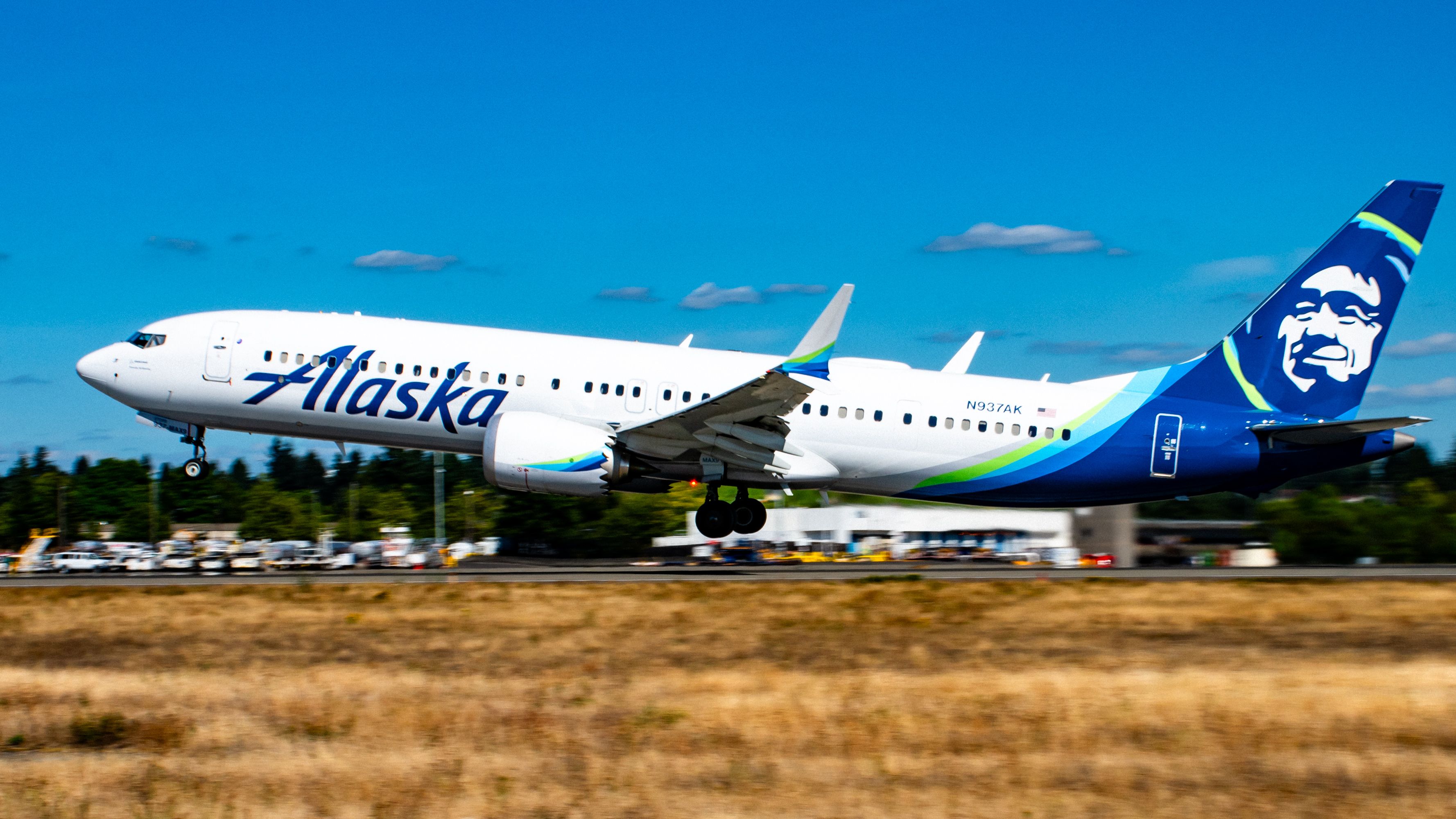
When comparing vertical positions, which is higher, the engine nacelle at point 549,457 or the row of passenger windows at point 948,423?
the row of passenger windows at point 948,423

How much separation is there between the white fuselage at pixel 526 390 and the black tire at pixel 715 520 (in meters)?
2.29

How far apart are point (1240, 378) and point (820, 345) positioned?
10.8 metres

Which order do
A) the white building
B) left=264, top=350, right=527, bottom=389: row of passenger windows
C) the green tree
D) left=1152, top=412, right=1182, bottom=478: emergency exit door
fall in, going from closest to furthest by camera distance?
left=264, top=350, right=527, bottom=389: row of passenger windows < left=1152, top=412, right=1182, bottom=478: emergency exit door < the white building < the green tree

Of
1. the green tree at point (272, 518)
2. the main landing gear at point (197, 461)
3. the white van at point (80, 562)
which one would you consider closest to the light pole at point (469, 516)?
the green tree at point (272, 518)

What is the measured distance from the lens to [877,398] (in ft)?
93.8

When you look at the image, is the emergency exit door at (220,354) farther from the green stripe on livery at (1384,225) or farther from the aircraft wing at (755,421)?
the green stripe on livery at (1384,225)

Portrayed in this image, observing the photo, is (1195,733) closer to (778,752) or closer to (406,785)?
(778,752)

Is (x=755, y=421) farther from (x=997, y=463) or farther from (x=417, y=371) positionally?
(x=417, y=371)

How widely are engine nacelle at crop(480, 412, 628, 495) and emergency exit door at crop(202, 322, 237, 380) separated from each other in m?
6.66

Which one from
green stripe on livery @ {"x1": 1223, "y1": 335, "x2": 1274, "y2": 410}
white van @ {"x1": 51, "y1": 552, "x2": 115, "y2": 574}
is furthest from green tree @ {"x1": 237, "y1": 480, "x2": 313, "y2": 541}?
green stripe on livery @ {"x1": 1223, "y1": 335, "x2": 1274, "y2": 410}

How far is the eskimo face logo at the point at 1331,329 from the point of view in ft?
94.1

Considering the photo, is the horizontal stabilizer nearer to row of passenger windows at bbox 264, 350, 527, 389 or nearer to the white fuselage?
the white fuselage

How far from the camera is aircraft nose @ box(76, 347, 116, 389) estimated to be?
96.5ft

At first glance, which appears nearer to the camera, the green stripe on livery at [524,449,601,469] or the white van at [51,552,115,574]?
the green stripe on livery at [524,449,601,469]
